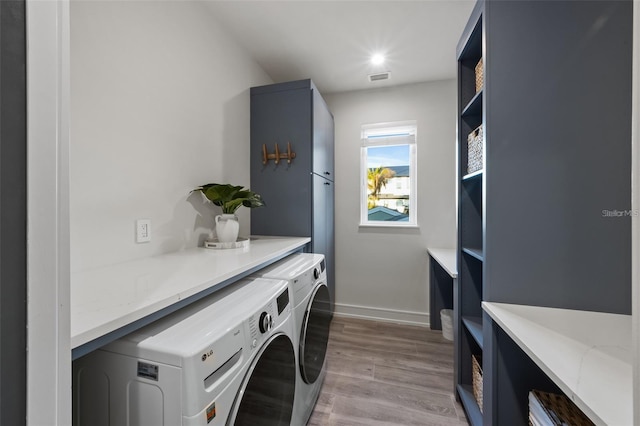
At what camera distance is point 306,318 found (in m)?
1.25

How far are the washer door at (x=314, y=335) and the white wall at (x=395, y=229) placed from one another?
1.26 meters

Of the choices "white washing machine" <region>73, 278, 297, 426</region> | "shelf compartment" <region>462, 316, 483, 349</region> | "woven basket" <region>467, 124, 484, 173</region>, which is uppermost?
"woven basket" <region>467, 124, 484, 173</region>

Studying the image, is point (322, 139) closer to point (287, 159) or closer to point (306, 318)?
point (287, 159)

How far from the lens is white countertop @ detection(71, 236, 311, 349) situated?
58cm

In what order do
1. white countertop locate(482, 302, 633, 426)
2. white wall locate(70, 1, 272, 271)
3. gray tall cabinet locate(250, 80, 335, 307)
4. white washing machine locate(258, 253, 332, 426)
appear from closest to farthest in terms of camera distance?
white countertop locate(482, 302, 633, 426) → white wall locate(70, 1, 272, 271) → white washing machine locate(258, 253, 332, 426) → gray tall cabinet locate(250, 80, 335, 307)

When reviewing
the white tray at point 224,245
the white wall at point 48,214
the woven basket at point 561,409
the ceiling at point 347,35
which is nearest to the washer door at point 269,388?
the white wall at point 48,214

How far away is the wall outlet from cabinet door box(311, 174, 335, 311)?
116 cm

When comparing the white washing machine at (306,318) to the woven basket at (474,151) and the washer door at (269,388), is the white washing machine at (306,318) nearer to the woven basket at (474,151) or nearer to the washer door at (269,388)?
the washer door at (269,388)

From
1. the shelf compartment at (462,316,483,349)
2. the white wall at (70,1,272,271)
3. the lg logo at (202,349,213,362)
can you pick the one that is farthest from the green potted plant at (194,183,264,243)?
the shelf compartment at (462,316,483,349)

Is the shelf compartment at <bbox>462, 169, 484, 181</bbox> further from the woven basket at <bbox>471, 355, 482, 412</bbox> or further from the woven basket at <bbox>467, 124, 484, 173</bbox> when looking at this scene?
the woven basket at <bbox>471, 355, 482, 412</bbox>

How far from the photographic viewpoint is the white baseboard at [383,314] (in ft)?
8.71

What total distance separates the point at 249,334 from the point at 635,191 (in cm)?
91

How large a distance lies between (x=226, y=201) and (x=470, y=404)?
181cm

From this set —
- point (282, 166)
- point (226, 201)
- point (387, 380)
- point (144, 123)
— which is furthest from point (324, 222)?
point (144, 123)
